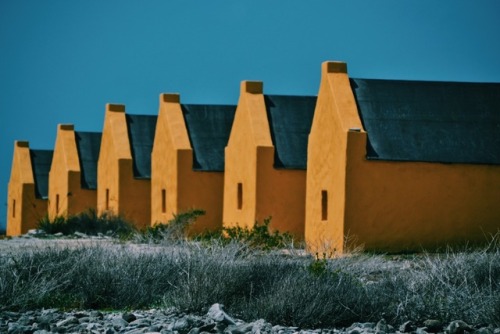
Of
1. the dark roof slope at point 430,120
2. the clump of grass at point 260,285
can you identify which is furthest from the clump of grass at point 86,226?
the clump of grass at point 260,285

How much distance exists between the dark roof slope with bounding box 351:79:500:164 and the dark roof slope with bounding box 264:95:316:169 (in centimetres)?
363

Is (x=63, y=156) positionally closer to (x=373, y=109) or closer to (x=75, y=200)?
(x=75, y=200)

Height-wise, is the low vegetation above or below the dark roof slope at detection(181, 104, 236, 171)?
below

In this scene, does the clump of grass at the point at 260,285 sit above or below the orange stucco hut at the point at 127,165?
below

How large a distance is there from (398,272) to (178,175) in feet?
55.8

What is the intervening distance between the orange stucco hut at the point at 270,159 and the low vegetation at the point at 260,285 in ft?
35.7

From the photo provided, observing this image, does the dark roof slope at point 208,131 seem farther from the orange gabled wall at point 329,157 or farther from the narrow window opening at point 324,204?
the narrow window opening at point 324,204

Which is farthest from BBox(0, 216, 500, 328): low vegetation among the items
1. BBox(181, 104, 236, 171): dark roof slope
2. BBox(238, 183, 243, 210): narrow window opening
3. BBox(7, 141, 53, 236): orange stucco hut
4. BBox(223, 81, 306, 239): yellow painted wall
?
BBox(7, 141, 53, 236): orange stucco hut

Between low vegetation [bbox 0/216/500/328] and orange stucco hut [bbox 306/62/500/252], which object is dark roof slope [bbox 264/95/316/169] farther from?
low vegetation [bbox 0/216/500/328]

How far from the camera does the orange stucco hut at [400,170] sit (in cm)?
2717

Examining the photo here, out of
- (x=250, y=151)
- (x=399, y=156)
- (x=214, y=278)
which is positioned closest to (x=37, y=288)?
(x=214, y=278)

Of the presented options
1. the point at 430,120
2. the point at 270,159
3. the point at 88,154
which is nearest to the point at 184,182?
the point at 270,159

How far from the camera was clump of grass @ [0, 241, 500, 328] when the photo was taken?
16344mm

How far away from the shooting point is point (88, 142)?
161 feet
